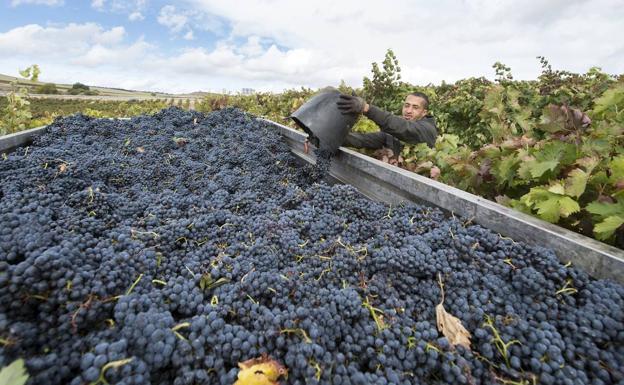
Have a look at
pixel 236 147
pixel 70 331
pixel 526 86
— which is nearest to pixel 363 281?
pixel 70 331

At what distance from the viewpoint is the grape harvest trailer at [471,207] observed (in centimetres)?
116

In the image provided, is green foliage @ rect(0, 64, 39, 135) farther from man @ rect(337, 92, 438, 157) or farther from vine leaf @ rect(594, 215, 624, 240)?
vine leaf @ rect(594, 215, 624, 240)

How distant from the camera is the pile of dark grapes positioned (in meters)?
0.88

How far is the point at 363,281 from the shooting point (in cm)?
124

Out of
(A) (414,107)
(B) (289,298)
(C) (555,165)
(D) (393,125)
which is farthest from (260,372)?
(A) (414,107)

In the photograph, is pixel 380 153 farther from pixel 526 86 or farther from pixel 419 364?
pixel 526 86

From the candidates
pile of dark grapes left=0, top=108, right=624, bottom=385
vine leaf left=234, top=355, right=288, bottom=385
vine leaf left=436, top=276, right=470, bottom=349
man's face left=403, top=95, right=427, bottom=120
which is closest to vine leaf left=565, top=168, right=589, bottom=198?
pile of dark grapes left=0, top=108, right=624, bottom=385

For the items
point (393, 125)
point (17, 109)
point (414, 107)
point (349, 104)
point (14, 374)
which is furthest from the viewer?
point (17, 109)

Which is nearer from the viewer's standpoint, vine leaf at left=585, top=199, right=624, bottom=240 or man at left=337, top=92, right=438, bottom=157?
vine leaf at left=585, top=199, right=624, bottom=240

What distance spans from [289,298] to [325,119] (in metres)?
1.69

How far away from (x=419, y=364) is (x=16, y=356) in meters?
1.02

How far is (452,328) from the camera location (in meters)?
1.04

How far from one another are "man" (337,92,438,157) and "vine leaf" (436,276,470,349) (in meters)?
1.76

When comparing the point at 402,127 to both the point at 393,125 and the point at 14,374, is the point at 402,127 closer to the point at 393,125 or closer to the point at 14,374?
the point at 393,125
